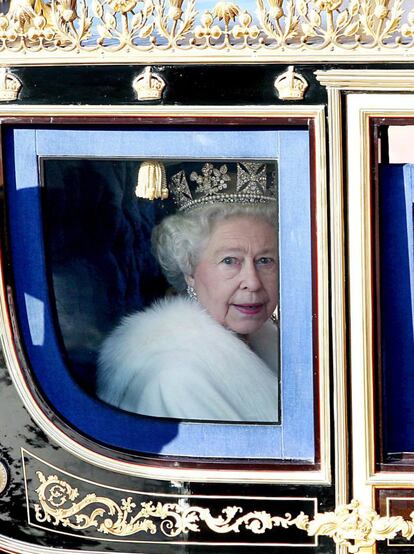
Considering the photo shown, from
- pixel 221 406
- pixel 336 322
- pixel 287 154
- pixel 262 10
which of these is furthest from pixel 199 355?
pixel 262 10

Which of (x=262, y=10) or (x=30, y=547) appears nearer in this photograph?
(x=262, y=10)

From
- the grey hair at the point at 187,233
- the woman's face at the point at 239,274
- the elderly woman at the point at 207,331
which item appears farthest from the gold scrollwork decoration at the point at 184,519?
the grey hair at the point at 187,233

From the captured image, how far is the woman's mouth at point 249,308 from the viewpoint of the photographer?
127 inches

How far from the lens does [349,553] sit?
323 cm

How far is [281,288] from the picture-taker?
125 inches

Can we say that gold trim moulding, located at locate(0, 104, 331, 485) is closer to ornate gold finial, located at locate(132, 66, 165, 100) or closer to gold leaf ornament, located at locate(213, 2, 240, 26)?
ornate gold finial, located at locate(132, 66, 165, 100)

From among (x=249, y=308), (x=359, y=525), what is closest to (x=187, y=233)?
(x=249, y=308)

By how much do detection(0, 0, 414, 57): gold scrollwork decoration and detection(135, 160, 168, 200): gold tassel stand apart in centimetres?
30

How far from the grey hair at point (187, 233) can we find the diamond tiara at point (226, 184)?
0.8 inches

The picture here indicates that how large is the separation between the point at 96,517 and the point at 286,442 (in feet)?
1.86

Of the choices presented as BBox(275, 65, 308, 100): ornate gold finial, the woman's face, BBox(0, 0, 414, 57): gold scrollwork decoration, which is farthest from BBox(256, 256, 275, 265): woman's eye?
BBox(0, 0, 414, 57): gold scrollwork decoration

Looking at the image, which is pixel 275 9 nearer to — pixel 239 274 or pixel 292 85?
pixel 292 85

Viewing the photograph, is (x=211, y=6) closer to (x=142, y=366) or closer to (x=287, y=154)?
(x=287, y=154)

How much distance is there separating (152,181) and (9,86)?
1.49ft
